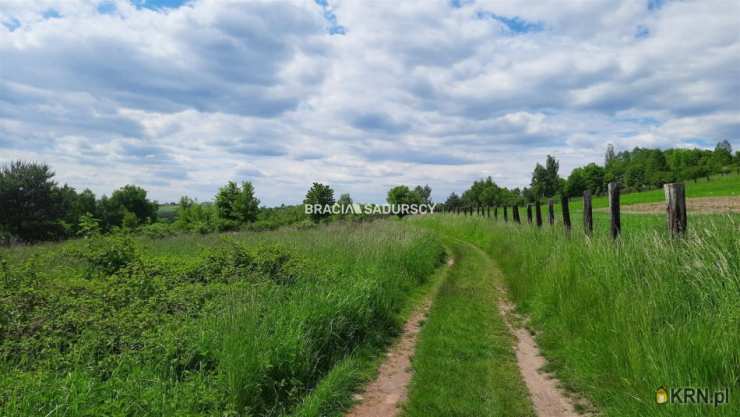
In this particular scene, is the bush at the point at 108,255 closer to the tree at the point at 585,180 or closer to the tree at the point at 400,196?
the tree at the point at 400,196

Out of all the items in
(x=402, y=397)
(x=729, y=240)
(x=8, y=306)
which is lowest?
(x=402, y=397)

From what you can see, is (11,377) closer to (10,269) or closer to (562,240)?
(10,269)

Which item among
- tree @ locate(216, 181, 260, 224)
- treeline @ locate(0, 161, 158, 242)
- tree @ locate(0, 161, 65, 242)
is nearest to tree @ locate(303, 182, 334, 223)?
tree @ locate(216, 181, 260, 224)

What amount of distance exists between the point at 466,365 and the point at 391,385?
113 centimetres

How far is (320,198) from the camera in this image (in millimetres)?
38562

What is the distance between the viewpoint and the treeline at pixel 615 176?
85562 mm

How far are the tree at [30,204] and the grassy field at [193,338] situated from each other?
1539 inches

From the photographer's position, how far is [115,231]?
10656mm

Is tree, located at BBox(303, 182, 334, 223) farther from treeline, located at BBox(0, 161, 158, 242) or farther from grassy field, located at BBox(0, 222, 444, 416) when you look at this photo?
grassy field, located at BBox(0, 222, 444, 416)

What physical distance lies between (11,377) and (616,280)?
7150 millimetres

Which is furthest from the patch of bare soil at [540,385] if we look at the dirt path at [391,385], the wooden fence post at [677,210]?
the wooden fence post at [677,210]

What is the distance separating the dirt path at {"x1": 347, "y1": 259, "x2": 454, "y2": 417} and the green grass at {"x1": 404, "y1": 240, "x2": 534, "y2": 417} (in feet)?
0.45

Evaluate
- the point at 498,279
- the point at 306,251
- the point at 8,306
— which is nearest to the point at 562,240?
the point at 498,279

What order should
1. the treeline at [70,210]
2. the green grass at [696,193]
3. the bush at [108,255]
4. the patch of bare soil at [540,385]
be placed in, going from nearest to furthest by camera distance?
1. the patch of bare soil at [540,385]
2. the bush at [108,255]
3. the treeline at [70,210]
4. the green grass at [696,193]
